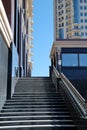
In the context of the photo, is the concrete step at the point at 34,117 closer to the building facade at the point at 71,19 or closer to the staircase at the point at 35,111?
the staircase at the point at 35,111

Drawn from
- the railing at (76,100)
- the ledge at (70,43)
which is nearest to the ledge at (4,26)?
the railing at (76,100)

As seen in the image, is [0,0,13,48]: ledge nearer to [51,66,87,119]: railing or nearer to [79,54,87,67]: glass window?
[51,66,87,119]: railing

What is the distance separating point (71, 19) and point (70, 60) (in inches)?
3199

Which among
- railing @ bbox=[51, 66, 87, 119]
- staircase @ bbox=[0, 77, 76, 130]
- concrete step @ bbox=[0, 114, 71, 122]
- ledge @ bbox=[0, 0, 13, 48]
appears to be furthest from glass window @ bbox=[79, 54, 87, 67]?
concrete step @ bbox=[0, 114, 71, 122]

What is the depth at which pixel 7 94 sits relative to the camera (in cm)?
1600

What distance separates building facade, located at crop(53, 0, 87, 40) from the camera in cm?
10919

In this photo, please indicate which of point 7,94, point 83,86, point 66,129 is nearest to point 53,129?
point 66,129

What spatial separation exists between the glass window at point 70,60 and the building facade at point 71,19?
78324mm

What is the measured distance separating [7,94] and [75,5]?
97.0 meters

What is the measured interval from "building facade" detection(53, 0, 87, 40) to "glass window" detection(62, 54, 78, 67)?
78.3 metres

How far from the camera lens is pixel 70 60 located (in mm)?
30125

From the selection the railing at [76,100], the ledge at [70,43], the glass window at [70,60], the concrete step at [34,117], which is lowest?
the concrete step at [34,117]

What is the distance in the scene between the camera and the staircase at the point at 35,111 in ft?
39.2

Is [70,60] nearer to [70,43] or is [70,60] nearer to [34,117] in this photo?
[70,43]
